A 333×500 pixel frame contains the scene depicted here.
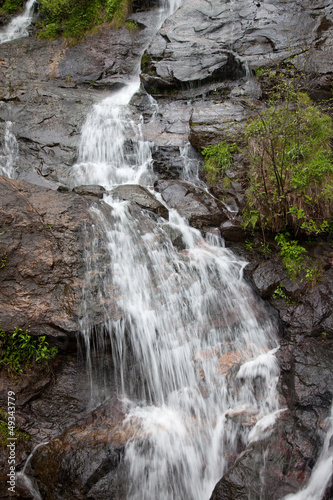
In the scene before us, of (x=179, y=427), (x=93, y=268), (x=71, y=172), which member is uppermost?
(x=71, y=172)

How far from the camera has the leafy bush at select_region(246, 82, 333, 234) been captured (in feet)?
20.0

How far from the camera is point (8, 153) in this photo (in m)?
8.51

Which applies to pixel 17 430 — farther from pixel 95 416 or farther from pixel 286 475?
pixel 286 475

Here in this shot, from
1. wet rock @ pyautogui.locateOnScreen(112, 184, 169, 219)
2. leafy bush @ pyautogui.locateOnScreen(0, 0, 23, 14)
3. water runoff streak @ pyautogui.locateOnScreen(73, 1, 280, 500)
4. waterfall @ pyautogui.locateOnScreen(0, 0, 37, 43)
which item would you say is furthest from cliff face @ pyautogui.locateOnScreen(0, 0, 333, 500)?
leafy bush @ pyautogui.locateOnScreen(0, 0, 23, 14)

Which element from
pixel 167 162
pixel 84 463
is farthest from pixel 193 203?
pixel 84 463

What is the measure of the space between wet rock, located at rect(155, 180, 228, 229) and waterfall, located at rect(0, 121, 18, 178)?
12.4ft

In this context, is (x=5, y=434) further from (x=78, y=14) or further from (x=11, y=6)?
(x=11, y=6)

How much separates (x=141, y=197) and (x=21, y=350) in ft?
13.5

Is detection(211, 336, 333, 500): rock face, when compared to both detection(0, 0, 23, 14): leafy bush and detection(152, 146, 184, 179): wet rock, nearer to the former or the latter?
detection(152, 146, 184, 179): wet rock

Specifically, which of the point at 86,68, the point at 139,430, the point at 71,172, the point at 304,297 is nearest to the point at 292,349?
the point at 304,297

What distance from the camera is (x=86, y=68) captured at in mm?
12500

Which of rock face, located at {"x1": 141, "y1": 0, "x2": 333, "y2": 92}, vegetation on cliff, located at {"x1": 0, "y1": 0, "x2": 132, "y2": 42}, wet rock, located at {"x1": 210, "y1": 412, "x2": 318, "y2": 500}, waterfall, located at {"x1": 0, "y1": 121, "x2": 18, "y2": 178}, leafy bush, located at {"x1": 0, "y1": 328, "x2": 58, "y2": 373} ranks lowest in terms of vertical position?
wet rock, located at {"x1": 210, "y1": 412, "x2": 318, "y2": 500}

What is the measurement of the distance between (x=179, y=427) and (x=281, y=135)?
19.0 feet

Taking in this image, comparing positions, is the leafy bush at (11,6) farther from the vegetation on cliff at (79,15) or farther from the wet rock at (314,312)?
the wet rock at (314,312)
